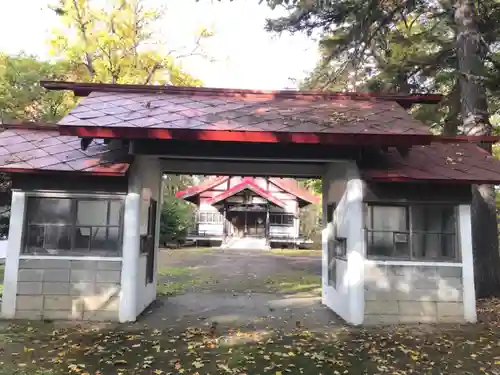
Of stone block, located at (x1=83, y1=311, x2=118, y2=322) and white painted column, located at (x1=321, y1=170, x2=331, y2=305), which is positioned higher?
white painted column, located at (x1=321, y1=170, x2=331, y2=305)

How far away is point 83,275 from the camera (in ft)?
21.3

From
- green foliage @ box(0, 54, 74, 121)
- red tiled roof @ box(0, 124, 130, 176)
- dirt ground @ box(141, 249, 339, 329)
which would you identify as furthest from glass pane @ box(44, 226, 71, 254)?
green foliage @ box(0, 54, 74, 121)

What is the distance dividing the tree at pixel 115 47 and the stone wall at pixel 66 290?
14013mm

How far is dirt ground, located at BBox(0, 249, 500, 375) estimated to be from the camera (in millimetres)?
4574

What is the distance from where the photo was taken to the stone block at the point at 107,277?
6488mm

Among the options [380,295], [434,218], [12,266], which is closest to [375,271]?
[380,295]

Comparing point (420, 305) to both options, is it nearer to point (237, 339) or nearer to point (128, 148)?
point (237, 339)

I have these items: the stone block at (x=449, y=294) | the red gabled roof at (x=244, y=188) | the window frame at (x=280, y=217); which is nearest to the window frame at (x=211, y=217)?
the red gabled roof at (x=244, y=188)

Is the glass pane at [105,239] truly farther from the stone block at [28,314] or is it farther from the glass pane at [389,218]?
the glass pane at [389,218]

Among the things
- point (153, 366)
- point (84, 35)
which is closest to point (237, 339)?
point (153, 366)

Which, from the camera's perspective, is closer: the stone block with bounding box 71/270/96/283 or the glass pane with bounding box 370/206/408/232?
the stone block with bounding box 71/270/96/283

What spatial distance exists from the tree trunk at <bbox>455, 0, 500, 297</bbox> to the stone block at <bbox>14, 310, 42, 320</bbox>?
8.15 m

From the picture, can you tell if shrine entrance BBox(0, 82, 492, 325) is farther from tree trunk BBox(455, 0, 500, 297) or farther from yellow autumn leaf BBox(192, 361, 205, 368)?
yellow autumn leaf BBox(192, 361, 205, 368)

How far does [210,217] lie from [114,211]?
22.4 m
